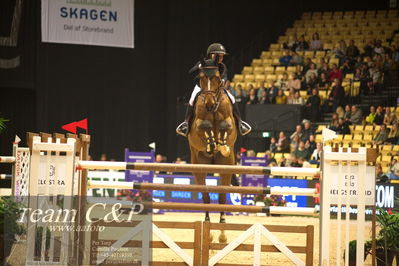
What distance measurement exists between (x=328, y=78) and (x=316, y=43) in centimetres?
205

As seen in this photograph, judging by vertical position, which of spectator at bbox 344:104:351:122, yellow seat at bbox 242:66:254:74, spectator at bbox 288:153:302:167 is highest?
yellow seat at bbox 242:66:254:74

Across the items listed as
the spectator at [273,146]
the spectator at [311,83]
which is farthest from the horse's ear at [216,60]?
the spectator at [311,83]

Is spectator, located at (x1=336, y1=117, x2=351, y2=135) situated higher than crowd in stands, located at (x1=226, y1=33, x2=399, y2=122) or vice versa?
crowd in stands, located at (x1=226, y1=33, x2=399, y2=122)

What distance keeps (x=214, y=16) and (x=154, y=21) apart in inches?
68.7

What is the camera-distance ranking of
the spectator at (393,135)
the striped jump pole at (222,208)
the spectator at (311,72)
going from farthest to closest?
the spectator at (311,72)
the spectator at (393,135)
the striped jump pole at (222,208)

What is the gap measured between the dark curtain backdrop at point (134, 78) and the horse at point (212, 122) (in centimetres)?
937

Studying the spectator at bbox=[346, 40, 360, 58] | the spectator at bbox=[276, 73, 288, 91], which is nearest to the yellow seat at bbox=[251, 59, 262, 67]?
the spectator at bbox=[276, 73, 288, 91]

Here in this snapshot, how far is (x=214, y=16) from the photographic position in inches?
771

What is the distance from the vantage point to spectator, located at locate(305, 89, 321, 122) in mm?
16016

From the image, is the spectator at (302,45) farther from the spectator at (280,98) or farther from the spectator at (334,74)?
the spectator at (280,98)

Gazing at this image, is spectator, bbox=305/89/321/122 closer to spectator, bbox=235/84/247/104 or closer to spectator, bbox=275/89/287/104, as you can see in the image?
spectator, bbox=275/89/287/104

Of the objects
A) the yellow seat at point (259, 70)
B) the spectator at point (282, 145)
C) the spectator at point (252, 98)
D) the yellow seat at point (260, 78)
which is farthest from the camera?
the yellow seat at point (259, 70)

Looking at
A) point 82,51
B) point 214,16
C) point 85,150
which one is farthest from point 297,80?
point 85,150

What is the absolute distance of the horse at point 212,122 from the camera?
741 centimetres
